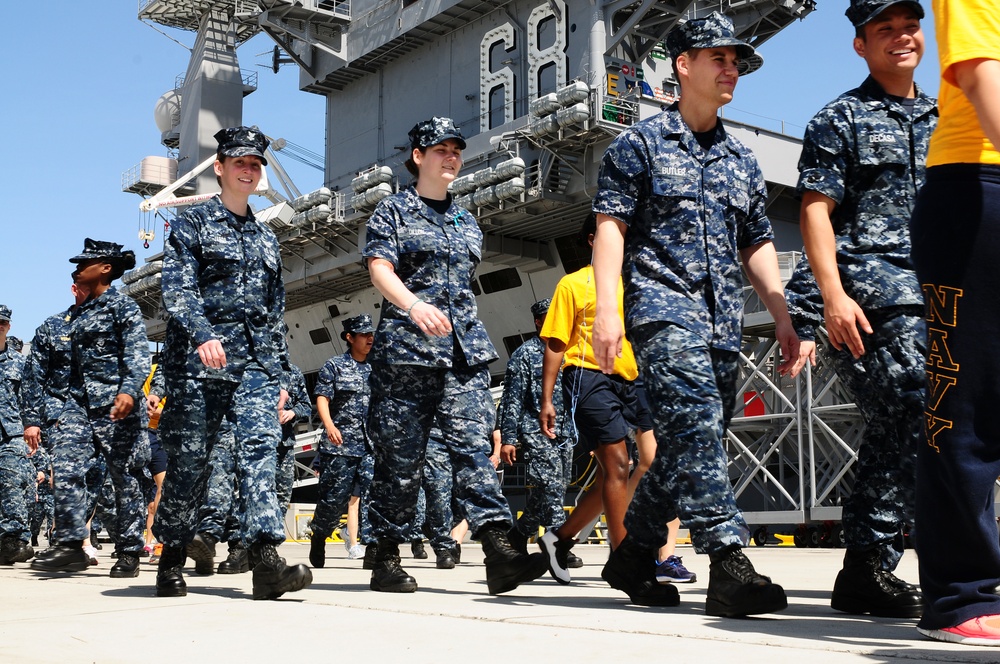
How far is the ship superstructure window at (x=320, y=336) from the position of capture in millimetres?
40281

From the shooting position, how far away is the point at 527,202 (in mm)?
27312

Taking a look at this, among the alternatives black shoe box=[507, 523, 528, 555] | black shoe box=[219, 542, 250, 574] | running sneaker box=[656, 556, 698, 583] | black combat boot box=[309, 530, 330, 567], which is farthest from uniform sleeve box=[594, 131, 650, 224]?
black combat boot box=[309, 530, 330, 567]

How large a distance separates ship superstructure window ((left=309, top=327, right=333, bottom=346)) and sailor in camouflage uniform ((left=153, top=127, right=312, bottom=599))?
35023mm

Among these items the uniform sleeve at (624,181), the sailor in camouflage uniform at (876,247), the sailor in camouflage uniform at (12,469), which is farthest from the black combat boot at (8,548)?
the sailor in camouflage uniform at (876,247)

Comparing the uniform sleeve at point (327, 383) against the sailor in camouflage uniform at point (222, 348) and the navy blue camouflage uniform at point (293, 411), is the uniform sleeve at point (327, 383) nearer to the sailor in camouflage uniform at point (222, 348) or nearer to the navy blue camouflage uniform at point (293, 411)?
the navy blue camouflage uniform at point (293, 411)

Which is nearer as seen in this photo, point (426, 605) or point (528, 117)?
point (426, 605)

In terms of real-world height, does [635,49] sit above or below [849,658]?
above

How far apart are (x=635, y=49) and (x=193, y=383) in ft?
82.9

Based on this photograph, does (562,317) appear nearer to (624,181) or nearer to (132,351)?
(624,181)

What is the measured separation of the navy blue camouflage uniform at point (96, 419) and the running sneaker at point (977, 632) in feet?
18.1

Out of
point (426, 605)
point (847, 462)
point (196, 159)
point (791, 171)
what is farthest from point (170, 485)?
point (196, 159)

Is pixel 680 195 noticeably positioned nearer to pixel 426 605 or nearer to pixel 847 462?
pixel 426 605

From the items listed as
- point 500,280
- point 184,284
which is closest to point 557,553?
point 184,284

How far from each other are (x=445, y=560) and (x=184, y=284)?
12.9ft
